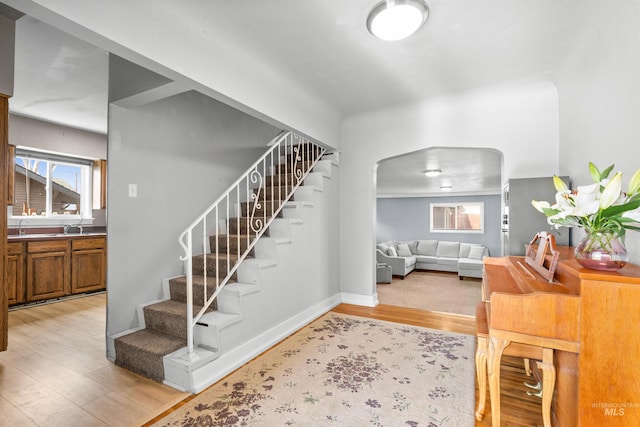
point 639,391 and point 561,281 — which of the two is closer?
point 639,391

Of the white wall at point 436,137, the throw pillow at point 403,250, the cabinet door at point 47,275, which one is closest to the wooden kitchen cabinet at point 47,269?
the cabinet door at point 47,275

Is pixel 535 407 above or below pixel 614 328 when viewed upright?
below

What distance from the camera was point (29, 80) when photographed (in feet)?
11.1

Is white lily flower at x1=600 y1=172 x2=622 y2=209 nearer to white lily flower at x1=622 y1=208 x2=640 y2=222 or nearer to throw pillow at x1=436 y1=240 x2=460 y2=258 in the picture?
white lily flower at x1=622 y1=208 x2=640 y2=222

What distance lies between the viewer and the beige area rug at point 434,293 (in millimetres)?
4613

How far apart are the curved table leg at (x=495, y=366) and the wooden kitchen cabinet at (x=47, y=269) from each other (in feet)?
17.6

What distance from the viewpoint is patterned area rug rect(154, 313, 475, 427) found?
1829 millimetres

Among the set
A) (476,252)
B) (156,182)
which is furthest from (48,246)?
(476,252)

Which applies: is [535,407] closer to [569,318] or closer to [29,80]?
[569,318]

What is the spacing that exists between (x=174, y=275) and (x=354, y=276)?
7.61 ft

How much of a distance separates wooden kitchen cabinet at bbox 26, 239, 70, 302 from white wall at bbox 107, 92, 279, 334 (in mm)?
2471

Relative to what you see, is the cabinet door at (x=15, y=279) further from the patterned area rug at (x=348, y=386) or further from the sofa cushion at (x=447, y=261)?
the sofa cushion at (x=447, y=261)

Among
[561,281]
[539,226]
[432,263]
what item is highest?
[539,226]

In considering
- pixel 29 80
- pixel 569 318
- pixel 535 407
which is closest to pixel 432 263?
pixel 535 407
